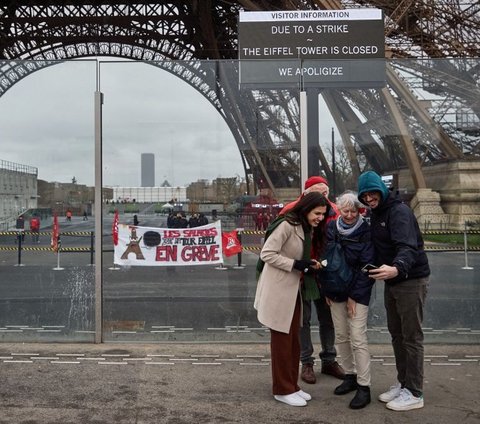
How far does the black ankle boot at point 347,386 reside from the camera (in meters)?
3.96

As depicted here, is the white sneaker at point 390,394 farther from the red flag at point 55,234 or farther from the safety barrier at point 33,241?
the red flag at point 55,234

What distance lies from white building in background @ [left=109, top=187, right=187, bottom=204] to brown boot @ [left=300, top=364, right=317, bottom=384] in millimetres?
2184

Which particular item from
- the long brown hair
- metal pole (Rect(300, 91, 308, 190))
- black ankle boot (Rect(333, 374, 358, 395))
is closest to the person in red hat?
black ankle boot (Rect(333, 374, 358, 395))

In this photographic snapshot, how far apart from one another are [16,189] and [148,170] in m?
1.44

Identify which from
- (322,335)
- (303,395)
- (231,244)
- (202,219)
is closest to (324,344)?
(322,335)

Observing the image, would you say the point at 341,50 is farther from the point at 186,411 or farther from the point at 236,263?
the point at 186,411

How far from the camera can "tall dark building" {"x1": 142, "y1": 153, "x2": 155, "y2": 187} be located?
5520 millimetres

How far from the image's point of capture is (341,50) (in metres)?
5.57

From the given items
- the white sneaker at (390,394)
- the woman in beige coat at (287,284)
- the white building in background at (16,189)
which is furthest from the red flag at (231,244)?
the white sneaker at (390,394)

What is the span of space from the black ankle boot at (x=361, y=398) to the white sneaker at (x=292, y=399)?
1.17 feet

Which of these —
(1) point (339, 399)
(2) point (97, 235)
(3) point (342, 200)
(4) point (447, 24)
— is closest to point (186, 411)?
(1) point (339, 399)

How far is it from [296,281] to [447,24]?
23.3m

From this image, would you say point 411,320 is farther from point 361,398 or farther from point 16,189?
point 16,189

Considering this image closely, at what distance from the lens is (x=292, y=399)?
12.3 ft
